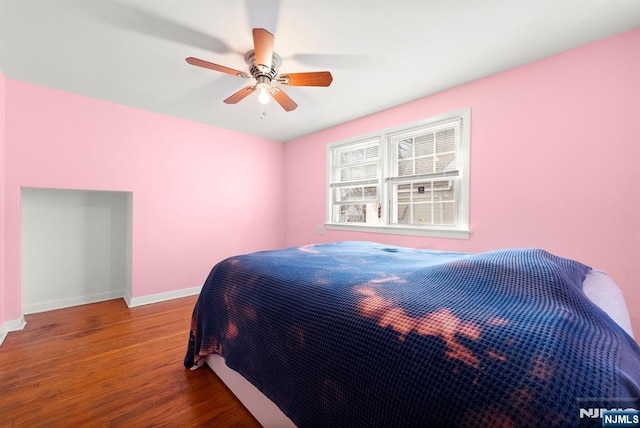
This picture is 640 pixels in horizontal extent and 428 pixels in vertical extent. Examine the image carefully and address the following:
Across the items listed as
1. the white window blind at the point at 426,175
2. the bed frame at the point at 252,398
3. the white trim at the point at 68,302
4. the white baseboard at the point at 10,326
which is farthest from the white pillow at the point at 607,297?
the white trim at the point at 68,302

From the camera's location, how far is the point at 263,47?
5.48ft

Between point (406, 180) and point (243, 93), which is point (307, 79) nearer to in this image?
point (243, 93)

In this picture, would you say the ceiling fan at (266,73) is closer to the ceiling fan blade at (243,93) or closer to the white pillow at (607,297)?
the ceiling fan blade at (243,93)

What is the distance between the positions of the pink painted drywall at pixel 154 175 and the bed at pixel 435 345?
8.10ft

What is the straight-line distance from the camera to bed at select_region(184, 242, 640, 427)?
21.8 inches

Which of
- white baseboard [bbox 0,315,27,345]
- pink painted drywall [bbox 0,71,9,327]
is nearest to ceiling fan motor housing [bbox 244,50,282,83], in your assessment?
pink painted drywall [bbox 0,71,9,327]

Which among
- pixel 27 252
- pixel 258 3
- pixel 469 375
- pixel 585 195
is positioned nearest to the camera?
pixel 469 375

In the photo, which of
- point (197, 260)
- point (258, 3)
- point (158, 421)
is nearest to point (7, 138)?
point (197, 260)

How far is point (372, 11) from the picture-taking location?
165cm

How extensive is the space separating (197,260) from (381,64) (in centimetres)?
337

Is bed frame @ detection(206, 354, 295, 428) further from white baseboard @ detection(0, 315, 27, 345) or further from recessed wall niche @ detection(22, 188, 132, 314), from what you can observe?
recessed wall niche @ detection(22, 188, 132, 314)

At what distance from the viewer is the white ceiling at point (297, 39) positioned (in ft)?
5.29

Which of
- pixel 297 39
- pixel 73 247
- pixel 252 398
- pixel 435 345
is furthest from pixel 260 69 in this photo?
pixel 73 247

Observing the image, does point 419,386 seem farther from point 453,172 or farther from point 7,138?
point 7,138
